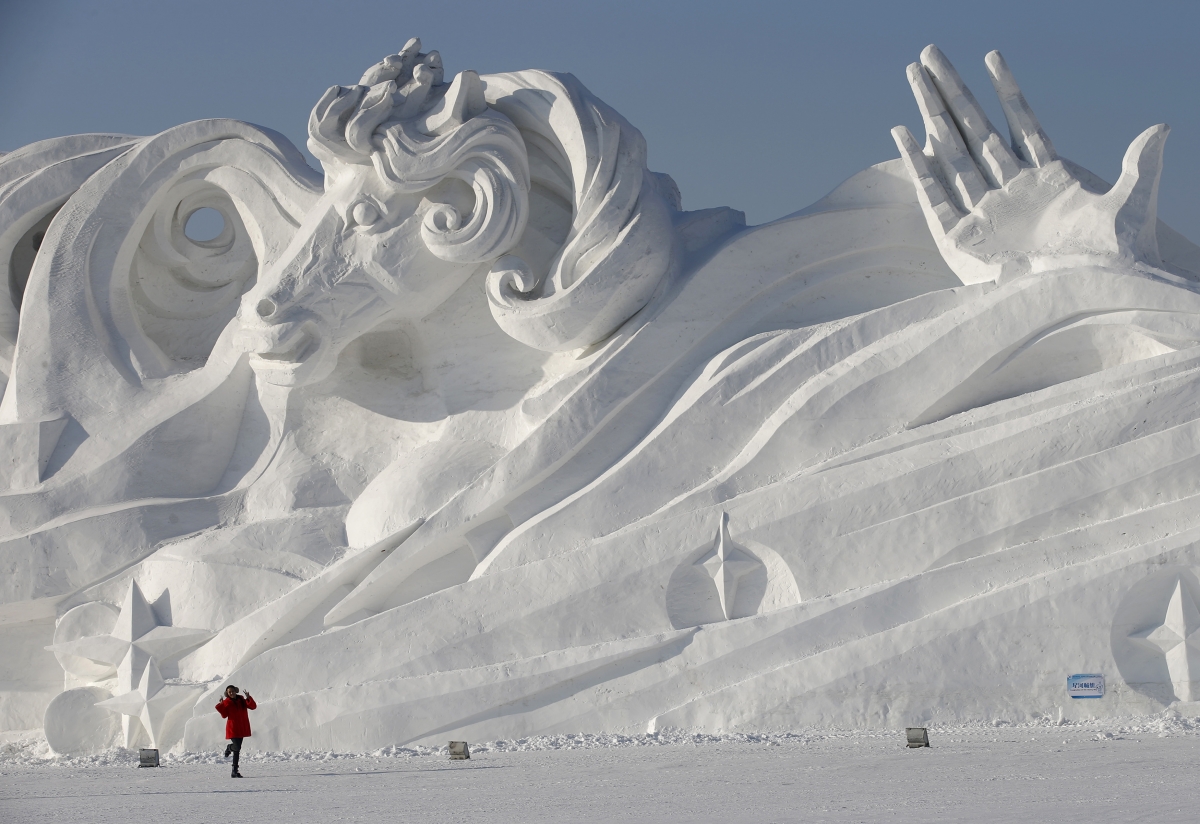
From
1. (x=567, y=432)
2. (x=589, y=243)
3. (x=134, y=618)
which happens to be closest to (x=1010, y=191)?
(x=589, y=243)

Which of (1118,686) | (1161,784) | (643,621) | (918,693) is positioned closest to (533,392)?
(643,621)

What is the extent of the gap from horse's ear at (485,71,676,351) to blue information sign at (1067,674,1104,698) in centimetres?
324

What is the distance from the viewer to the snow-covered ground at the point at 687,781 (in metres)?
5.26

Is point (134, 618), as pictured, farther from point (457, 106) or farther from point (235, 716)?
point (457, 106)

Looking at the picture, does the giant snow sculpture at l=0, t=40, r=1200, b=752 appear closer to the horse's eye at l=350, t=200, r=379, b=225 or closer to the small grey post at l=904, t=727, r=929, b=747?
the horse's eye at l=350, t=200, r=379, b=225

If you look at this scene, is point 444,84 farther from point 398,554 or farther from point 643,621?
point 643,621

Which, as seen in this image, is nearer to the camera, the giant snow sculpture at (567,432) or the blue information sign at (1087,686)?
the blue information sign at (1087,686)

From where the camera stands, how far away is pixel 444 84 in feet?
32.1

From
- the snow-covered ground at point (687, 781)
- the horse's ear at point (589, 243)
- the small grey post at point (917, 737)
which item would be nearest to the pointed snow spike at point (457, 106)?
the horse's ear at point (589, 243)

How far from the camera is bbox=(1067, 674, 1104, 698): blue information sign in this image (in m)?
7.71

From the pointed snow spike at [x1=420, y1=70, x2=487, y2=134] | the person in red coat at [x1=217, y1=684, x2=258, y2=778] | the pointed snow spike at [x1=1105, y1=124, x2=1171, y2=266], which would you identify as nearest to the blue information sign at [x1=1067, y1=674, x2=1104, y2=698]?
the pointed snow spike at [x1=1105, y1=124, x2=1171, y2=266]

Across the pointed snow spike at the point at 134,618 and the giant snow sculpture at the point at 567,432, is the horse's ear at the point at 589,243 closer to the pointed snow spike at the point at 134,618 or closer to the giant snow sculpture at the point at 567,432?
the giant snow sculpture at the point at 567,432

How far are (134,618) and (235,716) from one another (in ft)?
6.98

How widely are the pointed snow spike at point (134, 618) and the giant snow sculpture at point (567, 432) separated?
23 millimetres
